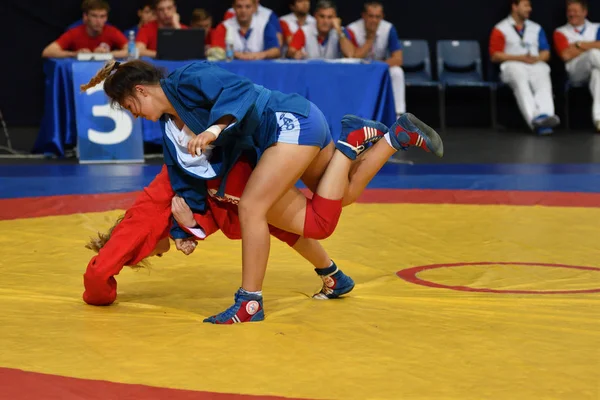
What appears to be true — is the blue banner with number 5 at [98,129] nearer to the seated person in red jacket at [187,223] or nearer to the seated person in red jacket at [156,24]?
the seated person in red jacket at [156,24]

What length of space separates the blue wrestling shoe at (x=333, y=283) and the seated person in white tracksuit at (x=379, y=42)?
5730 millimetres

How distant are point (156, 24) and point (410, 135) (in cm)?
565

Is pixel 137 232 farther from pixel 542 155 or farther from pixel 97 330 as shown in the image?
pixel 542 155

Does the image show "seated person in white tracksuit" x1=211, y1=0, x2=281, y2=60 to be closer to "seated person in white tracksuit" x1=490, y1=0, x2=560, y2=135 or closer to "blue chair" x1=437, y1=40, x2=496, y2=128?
"blue chair" x1=437, y1=40, x2=496, y2=128

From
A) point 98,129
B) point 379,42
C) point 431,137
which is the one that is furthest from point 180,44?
point 431,137

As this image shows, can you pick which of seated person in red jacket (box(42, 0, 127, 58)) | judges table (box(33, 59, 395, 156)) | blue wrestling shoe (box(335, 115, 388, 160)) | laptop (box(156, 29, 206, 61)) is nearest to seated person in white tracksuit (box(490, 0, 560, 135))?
judges table (box(33, 59, 395, 156))

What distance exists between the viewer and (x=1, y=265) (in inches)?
150

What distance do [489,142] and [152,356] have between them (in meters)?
7.05

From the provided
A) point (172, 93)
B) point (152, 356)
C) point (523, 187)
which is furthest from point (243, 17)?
point (152, 356)

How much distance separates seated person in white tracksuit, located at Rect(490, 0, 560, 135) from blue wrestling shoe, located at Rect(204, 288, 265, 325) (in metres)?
7.18

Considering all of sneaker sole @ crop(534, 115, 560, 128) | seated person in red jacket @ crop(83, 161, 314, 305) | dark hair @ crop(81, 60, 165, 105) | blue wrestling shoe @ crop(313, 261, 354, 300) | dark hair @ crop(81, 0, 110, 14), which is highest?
dark hair @ crop(81, 0, 110, 14)

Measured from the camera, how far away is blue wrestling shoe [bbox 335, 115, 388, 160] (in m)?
3.28

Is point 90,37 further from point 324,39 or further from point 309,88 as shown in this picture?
point 324,39

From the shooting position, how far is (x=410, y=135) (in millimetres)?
3320
